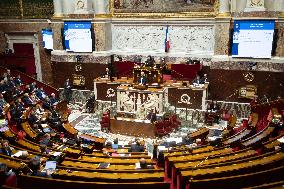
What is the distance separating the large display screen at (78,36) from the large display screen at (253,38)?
9.90m

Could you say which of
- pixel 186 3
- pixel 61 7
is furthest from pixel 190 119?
pixel 61 7

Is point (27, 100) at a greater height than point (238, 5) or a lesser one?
lesser

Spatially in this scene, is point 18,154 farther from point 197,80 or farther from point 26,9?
point 26,9

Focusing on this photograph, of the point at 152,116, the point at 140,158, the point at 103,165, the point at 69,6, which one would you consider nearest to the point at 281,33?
the point at 152,116

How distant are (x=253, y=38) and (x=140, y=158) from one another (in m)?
11.0

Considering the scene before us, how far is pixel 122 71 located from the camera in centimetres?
2155

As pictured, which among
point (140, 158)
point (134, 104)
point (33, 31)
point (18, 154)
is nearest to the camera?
point (18, 154)

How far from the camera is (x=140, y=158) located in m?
10.8

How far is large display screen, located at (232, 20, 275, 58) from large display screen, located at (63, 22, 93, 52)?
32.5 feet

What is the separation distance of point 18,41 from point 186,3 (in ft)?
46.2

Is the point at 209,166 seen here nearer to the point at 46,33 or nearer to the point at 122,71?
the point at 122,71

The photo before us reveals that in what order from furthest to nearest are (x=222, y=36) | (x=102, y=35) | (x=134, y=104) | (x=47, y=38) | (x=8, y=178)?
(x=47, y=38)
(x=102, y=35)
(x=222, y=36)
(x=134, y=104)
(x=8, y=178)

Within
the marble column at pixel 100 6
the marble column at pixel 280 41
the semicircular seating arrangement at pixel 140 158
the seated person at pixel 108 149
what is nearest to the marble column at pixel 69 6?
the marble column at pixel 100 6

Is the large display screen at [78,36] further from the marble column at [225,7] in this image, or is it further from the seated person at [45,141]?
the seated person at [45,141]
